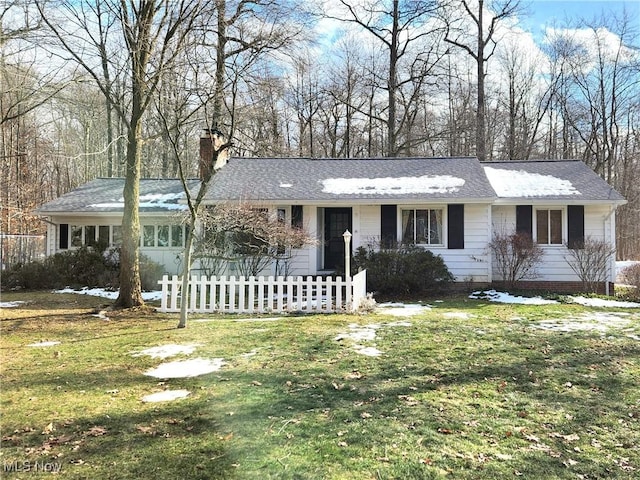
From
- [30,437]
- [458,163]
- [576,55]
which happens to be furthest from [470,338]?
[576,55]

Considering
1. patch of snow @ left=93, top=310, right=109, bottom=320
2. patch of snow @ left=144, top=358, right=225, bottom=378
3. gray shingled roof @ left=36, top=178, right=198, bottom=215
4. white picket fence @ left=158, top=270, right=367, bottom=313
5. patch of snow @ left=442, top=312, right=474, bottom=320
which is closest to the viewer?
patch of snow @ left=144, top=358, right=225, bottom=378

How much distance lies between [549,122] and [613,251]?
19774 millimetres

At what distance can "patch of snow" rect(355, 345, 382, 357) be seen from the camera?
5.86 meters

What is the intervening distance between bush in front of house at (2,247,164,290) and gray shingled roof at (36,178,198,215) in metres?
1.96

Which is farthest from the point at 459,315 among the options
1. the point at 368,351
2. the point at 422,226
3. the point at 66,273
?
the point at 66,273

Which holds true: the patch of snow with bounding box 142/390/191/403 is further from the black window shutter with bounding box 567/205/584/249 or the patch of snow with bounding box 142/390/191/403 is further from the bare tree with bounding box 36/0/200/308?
the black window shutter with bounding box 567/205/584/249

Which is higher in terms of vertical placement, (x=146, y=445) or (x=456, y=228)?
(x=456, y=228)

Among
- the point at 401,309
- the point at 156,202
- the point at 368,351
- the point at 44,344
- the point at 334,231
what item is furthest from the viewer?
the point at 156,202

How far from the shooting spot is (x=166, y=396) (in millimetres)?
4301

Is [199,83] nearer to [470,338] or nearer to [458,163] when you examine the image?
[470,338]

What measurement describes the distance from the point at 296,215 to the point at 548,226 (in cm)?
787

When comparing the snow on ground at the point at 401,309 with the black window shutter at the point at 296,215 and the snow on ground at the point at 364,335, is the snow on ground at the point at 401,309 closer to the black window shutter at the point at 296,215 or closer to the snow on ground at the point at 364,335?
the snow on ground at the point at 364,335

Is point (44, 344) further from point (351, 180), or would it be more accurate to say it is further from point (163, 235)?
point (351, 180)

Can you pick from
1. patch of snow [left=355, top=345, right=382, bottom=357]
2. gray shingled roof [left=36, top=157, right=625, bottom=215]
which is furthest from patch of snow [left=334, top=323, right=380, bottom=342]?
gray shingled roof [left=36, top=157, right=625, bottom=215]
